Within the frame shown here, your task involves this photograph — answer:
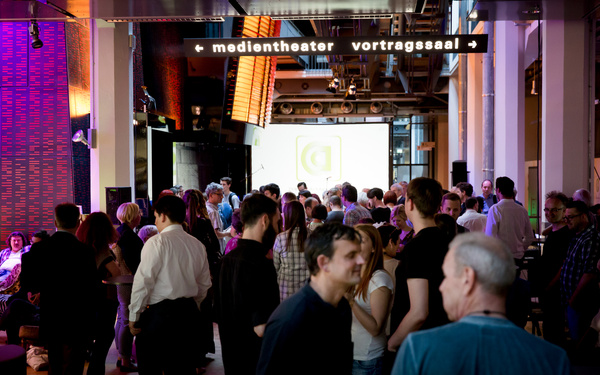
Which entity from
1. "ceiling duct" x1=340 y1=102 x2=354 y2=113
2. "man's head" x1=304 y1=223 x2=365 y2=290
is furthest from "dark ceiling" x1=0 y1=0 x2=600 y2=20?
"ceiling duct" x1=340 y1=102 x2=354 y2=113

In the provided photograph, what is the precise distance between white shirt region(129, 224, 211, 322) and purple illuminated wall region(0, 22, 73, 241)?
19.3 feet

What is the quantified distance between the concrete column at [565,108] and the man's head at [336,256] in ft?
21.2

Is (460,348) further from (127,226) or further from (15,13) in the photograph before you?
(15,13)

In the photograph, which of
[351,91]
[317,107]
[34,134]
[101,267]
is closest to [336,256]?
[101,267]

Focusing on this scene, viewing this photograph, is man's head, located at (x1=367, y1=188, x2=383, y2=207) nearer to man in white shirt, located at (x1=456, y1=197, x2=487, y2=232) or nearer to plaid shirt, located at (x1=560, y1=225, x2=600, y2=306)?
man in white shirt, located at (x1=456, y1=197, x2=487, y2=232)

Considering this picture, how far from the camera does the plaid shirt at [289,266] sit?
4543 millimetres

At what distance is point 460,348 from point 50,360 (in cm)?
371

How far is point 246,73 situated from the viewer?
12695 mm

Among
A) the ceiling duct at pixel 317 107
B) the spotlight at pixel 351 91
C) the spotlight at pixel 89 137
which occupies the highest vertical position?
the ceiling duct at pixel 317 107

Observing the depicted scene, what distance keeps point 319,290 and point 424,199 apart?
1.04 meters

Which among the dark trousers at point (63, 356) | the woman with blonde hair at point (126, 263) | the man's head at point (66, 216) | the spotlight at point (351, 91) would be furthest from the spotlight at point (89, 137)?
the spotlight at point (351, 91)

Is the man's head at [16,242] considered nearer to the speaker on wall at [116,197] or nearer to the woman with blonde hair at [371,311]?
the speaker on wall at [116,197]

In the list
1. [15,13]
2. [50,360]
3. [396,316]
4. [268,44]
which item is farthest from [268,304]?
[15,13]

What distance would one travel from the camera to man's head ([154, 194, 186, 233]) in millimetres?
4094
